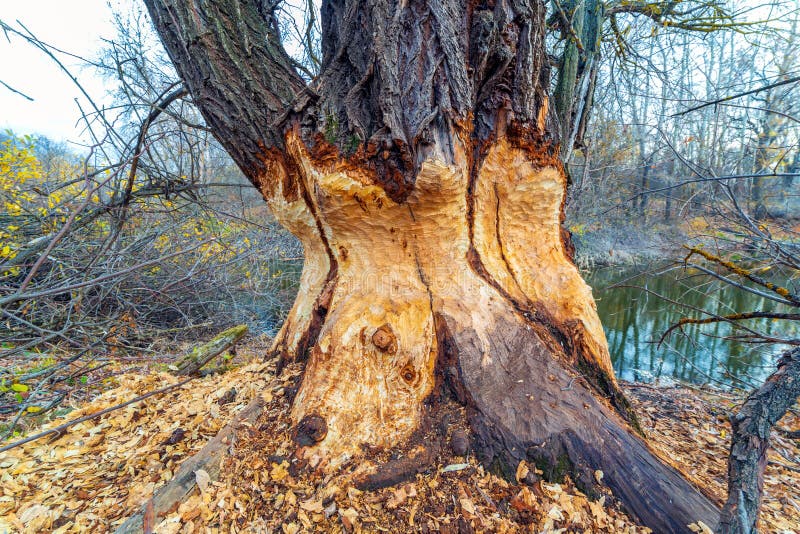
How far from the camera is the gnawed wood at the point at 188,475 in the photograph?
1.19 metres

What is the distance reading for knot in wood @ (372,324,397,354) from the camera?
1.59 meters

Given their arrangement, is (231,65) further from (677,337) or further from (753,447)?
(677,337)

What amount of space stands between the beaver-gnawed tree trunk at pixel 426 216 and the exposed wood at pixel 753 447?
0.31 meters

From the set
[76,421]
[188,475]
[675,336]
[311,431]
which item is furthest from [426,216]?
[675,336]

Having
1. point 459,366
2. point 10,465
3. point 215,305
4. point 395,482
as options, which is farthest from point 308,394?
point 215,305

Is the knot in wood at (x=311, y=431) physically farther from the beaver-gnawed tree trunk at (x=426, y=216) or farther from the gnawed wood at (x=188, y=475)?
the gnawed wood at (x=188, y=475)

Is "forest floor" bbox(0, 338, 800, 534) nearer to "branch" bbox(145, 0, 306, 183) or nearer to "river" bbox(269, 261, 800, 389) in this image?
"branch" bbox(145, 0, 306, 183)

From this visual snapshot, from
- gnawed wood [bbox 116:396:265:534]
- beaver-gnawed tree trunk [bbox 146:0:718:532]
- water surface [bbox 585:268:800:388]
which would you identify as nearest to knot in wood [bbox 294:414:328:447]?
beaver-gnawed tree trunk [bbox 146:0:718:532]

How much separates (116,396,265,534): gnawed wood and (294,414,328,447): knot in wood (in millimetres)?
274

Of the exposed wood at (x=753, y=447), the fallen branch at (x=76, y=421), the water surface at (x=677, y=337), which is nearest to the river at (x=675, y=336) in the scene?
the water surface at (x=677, y=337)

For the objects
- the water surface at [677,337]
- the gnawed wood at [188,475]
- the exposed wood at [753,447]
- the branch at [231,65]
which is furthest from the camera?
the water surface at [677,337]

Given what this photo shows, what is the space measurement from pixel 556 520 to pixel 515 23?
2032mm

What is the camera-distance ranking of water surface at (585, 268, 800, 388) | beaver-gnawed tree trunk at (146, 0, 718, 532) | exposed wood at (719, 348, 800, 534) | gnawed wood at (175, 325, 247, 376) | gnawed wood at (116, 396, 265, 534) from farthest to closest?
water surface at (585, 268, 800, 388) < gnawed wood at (175, 325, 247, 376) < beaver-gnawed tree trunk at (146, 0, 718, 532) < gnawed wood at (116, 396, 265, 534) < exposed wood at (719, 348, 800, 534)

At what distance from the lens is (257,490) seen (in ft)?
4.28
